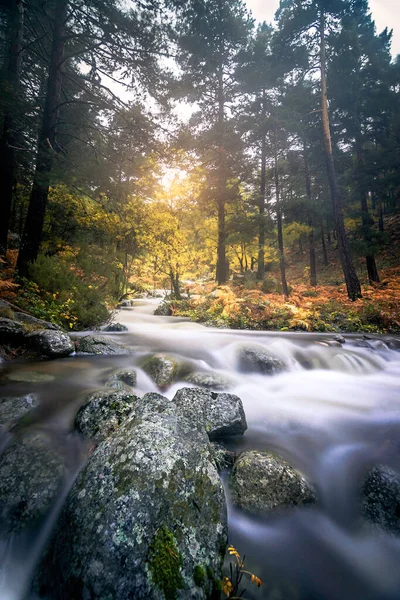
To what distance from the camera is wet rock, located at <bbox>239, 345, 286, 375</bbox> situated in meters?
5.41

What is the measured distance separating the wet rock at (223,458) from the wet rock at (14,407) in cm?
231

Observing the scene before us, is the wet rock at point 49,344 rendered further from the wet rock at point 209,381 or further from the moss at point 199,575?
the moss at point 199,575

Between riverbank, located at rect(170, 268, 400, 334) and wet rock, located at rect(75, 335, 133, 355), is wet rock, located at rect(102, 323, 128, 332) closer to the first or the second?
wet rock, located at rect(75, 335, 133, 355)

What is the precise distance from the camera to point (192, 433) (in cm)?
232

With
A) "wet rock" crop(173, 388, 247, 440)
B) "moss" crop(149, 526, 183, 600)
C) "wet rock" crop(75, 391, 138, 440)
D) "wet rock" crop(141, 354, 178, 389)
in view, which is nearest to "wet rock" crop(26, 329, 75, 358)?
"wet rock" crop(141, 354, 178, 389)

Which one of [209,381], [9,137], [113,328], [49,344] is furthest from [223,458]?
[9,137]

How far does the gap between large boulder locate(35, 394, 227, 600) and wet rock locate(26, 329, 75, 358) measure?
3.66 metres

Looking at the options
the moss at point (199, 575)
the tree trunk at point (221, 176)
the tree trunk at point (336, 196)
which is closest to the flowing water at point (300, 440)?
the moss at point (199, 575)

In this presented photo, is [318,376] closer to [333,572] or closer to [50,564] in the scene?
[333,572]

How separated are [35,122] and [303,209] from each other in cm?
1346

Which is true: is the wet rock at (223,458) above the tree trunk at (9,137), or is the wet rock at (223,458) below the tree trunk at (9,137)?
below

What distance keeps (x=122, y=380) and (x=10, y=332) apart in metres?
2.71

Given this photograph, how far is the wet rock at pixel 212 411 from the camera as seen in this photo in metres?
3.12

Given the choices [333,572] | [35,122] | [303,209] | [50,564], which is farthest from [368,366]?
[35,122]
